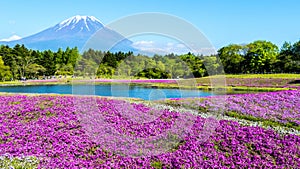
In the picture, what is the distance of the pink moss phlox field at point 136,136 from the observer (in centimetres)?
989

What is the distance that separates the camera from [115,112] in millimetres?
15961

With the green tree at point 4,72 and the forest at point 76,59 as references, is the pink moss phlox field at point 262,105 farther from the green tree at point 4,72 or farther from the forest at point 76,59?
the green tree at point 4,72

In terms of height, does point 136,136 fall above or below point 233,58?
below

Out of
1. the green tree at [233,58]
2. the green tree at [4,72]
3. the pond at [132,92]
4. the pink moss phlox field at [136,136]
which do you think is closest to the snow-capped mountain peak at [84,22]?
the pond at [132,92]

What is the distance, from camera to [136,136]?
12.1 metres

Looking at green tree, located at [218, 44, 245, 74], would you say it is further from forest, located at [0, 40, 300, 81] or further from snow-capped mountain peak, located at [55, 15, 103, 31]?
snow-capped mountain peak, located at [55, 15, 103, 31]

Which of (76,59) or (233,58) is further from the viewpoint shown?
(233,58)

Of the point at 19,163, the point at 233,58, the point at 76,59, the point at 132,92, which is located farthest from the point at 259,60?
the point at 19,163

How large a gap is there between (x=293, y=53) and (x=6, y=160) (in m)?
77.8

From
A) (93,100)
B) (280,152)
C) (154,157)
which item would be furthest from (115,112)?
(280,152)

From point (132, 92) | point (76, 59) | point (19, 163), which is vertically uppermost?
point (76, 59)

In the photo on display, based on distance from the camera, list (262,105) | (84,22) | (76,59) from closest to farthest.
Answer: (262,105) → (84,22) → (76,59)

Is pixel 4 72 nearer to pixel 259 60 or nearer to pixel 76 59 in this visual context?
pixel 76 59

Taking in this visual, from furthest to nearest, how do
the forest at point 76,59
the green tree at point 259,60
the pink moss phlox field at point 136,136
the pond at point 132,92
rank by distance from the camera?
the green tree at point 259,60, the forest at point 76,59, the pond at point 132,92, the pink moss phlox field at point 136,136
